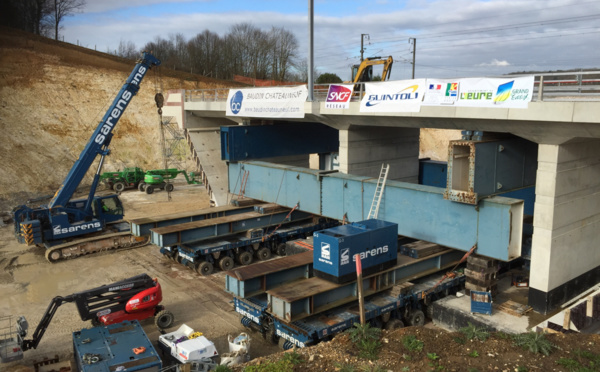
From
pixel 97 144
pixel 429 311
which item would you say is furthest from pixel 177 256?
pixel 429 311

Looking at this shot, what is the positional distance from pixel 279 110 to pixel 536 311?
12.8 metres

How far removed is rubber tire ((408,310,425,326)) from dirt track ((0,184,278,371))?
417 cm

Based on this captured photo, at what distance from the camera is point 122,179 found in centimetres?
3656

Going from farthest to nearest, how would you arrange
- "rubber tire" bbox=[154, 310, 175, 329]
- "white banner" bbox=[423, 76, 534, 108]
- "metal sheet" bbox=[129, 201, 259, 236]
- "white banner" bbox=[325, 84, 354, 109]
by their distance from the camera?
"metal sheet" bbox=[129, 201, 259, 236], "white banner" bbox=[325, 84, 354, 109], "rubber tire" bbox=[154, 310, 175, 329], "white banner" bbox=[423, 76, 534, 108]

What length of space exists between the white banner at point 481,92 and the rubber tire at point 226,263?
10.1 metres

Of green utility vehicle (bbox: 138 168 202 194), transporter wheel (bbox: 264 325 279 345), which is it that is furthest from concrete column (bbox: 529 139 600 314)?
green utility vehicle (bbox: 138 168 202 194)

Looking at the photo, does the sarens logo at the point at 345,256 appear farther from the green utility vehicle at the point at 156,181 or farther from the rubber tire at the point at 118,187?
the rubber tire at the point at 118,187

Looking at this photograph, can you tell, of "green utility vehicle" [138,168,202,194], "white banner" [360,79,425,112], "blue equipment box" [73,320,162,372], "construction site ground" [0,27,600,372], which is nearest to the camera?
"construction site ground" [0,27,600,372]

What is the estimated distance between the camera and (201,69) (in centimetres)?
7362

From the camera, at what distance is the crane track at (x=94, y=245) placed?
21.1 meters

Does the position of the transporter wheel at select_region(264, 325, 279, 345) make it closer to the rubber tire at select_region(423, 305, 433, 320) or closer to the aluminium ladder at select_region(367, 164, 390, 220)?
the rubber tire at select_region(423, 305, 433, 320)

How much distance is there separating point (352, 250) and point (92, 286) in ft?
35.7

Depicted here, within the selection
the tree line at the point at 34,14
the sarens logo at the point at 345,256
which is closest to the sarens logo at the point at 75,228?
the sarens logo at the point at 345,256

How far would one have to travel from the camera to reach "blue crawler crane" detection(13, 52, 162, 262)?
21.3m
